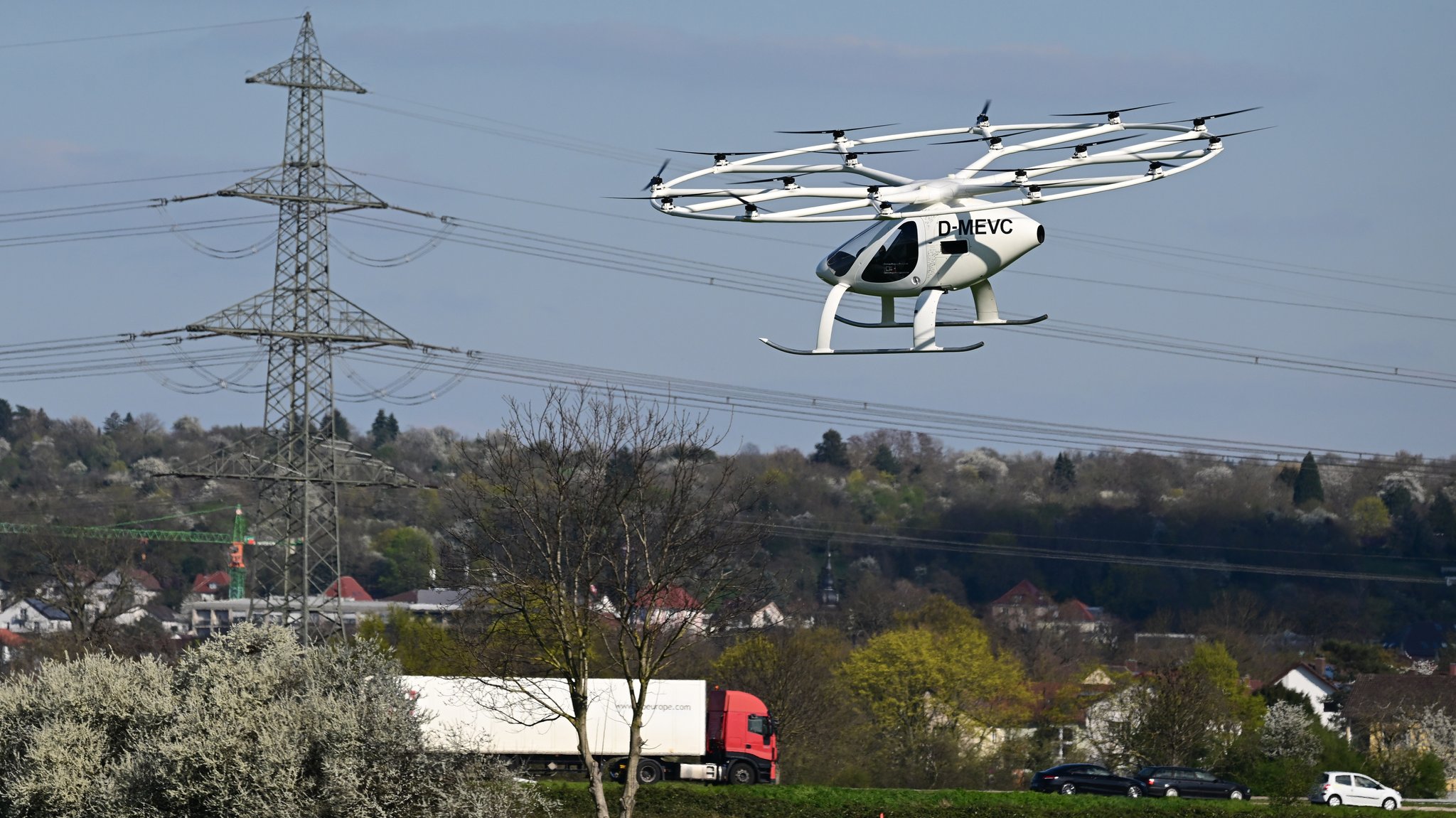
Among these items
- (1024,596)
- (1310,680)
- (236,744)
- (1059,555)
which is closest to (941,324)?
(236,744)

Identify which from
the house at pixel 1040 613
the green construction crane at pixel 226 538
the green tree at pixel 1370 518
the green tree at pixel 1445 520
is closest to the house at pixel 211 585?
the green construction crane at pixel 226 538

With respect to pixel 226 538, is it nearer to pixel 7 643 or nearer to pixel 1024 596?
pixel 7 643

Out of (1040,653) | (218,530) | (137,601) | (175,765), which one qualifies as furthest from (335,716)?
(218,530)

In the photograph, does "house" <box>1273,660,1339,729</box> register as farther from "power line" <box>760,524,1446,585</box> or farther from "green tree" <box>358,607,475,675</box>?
"power line" <box>760,524,1446,585</box>

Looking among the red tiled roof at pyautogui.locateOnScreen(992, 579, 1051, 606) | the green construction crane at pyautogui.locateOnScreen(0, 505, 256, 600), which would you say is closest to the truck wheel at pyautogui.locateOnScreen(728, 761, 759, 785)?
the green construction crane at pyautogui.locateOnScreen(0, 505, 256, 600)

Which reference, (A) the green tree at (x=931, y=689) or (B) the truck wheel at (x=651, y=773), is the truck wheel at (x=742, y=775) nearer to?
(B) the truck wheel at (x=651, y=773)
